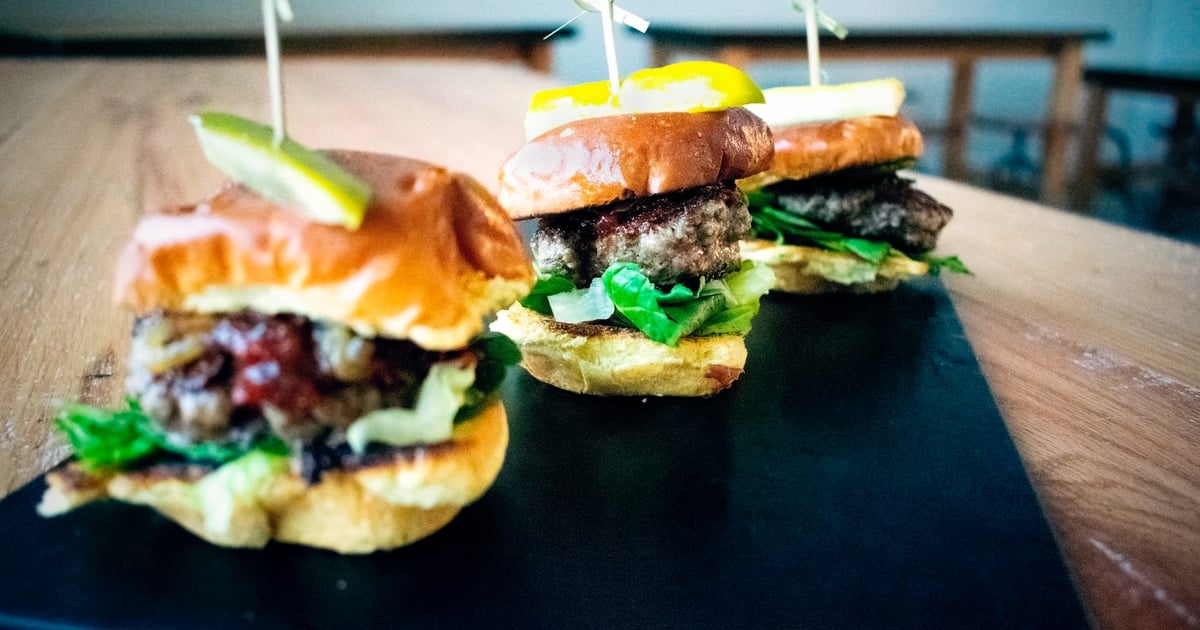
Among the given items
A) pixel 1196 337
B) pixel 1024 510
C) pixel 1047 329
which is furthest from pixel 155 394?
pixel 1196 337

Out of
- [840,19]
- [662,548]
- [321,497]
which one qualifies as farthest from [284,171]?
[840,19]

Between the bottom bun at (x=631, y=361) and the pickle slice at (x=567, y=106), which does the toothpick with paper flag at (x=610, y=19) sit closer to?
the pickle slice at (x=567, y=106)

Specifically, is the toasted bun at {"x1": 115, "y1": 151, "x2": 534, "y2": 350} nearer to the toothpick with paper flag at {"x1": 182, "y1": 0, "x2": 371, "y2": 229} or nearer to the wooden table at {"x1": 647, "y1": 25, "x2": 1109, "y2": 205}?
the toothpick with paper flag at {"x1": 182, "y1": 0, "x2": 371, "y2": 229}

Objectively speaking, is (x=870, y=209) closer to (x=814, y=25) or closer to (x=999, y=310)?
(x=999, y=310)

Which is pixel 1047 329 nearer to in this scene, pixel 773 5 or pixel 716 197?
pixel 716 197

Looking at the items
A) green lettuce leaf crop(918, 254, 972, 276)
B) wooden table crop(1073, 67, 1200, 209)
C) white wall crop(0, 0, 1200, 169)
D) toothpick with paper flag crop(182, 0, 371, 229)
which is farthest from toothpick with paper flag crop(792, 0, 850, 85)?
wooden table crop(1073, 67, 1200, 209)
